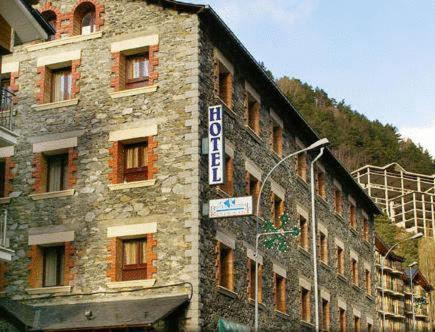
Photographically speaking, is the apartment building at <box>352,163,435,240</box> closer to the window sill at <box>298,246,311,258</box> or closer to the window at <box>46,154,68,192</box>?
the window sill at <box>298,246,311,258</box>

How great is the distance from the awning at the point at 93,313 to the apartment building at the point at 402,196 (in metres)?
84.5

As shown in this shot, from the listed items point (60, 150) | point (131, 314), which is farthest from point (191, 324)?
point (60, 150)

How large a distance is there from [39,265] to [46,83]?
19.7 ft

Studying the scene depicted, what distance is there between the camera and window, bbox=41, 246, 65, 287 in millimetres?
26703

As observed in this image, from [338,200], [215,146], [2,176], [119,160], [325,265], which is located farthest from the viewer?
[338,200]

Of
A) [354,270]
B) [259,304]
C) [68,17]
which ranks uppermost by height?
[68,17]

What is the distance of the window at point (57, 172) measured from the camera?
27.5 metres

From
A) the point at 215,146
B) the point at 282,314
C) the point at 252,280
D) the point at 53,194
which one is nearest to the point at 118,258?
the point at 53,194

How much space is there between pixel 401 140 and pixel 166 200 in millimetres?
97088

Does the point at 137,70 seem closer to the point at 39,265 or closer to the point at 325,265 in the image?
the point at 39,265

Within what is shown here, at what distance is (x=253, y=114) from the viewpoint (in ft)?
103

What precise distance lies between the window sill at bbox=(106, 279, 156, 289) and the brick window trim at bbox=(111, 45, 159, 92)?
608 centimetres

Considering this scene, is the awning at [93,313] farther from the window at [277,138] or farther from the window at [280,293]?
the window at [277,138]

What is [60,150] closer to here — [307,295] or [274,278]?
[274,278]
